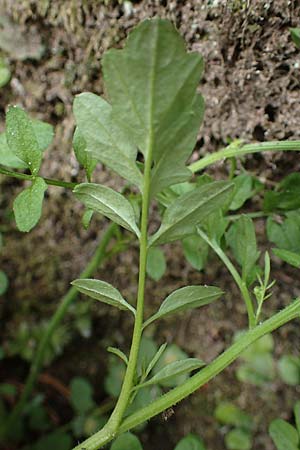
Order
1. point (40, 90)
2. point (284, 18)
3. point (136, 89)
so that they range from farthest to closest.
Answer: point (40, 90) < point (284, 18) < point (136, 89)

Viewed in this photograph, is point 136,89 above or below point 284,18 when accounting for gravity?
below

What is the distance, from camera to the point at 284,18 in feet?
2.46

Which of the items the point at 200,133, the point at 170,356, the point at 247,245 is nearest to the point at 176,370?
the point at 247,245

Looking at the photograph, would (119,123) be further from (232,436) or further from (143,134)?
(232,436)

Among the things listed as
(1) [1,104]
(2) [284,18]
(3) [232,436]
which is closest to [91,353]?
(3) [232,436]

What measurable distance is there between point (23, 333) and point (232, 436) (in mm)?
490

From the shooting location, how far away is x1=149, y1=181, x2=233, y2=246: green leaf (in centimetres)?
49

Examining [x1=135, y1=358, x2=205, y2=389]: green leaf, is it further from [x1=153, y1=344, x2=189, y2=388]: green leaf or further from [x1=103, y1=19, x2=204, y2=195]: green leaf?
[x1=153, y1=344, x2=189, y2=388]: green leaf

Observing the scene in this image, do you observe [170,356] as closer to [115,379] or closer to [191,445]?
[115,379]

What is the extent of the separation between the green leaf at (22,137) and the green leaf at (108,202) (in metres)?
0.12

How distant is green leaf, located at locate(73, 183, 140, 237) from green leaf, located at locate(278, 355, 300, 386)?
2.24 feet

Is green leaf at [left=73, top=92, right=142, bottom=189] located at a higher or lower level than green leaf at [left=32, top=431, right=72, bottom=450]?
higher

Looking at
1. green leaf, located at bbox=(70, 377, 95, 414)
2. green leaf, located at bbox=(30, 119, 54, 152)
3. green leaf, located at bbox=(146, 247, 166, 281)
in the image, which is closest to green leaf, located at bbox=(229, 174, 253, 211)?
green leaf, located at bbox=(146, 247, 166, 281)

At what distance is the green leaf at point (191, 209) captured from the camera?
0.49 metres
